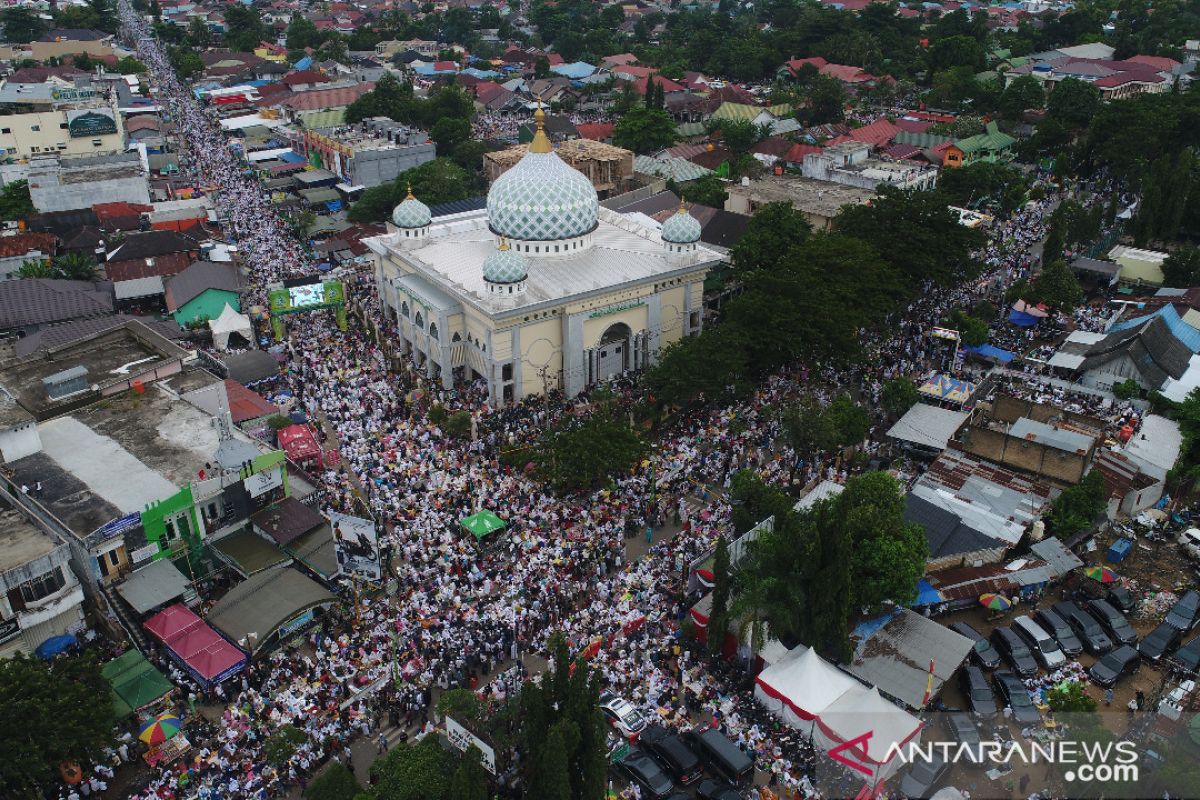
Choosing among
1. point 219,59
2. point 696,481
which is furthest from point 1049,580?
point 219,59

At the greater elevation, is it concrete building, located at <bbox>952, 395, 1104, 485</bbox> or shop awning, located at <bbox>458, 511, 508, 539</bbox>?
concrete building, located at <bbox>952, 395, 1104, 485</bbox>

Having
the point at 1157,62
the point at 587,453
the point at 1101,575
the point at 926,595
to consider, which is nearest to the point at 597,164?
the point at 587,453

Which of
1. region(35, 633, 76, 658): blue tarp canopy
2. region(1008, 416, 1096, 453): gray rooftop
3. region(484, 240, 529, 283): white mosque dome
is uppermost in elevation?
region(484, 240, 529, 283): white mosque dome

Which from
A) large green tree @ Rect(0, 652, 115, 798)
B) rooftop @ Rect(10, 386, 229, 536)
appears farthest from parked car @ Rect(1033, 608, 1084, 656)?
rooftop @ Rect(10, 386, 229, 536)

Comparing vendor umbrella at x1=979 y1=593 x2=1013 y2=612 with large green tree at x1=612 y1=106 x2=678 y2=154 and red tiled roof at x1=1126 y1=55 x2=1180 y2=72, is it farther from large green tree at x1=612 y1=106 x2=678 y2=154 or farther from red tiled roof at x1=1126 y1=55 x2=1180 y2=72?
red tiled roof at x1=1126 y1=55 x2=1180 y2=72

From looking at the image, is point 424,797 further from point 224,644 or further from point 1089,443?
point 1089,443

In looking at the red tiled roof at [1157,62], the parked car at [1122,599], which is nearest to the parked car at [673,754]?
the parked car at [1122,599]
